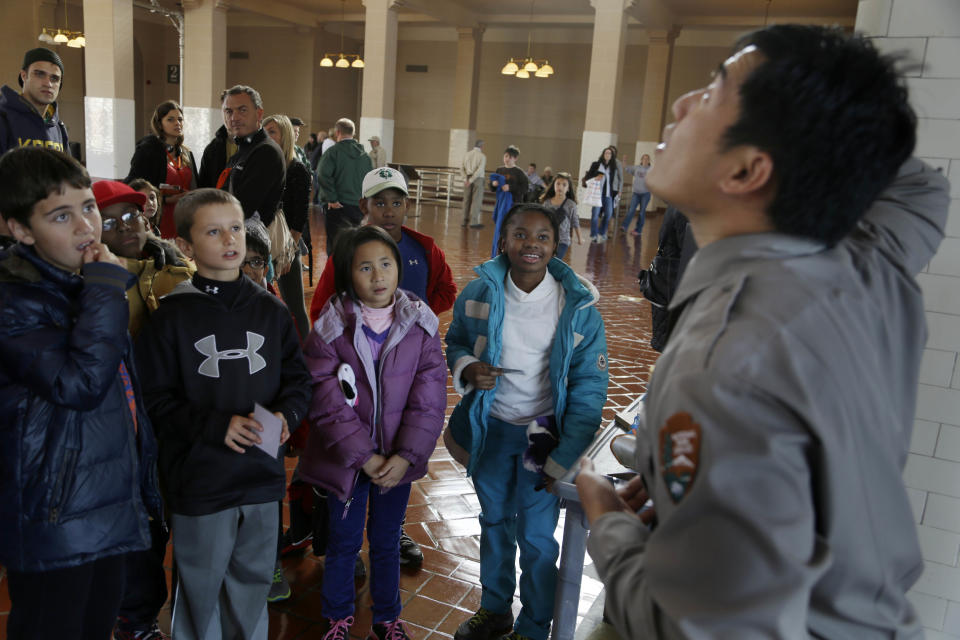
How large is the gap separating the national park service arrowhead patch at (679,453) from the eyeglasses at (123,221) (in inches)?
77.0

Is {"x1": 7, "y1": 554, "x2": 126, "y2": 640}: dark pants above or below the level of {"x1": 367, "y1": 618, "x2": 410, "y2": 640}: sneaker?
above

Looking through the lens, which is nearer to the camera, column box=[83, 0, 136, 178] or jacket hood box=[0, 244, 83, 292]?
jacket hood box=[0, 244, 83, 292]

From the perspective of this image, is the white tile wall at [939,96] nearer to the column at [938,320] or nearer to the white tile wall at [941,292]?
the column at [938,320]

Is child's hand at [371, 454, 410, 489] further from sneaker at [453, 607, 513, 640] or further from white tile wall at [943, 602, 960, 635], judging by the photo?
white tile wall at [943, 602, 960, 635]

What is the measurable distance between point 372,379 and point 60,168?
103 centimetres

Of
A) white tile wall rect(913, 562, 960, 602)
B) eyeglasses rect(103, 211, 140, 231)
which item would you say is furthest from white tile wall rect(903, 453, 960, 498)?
eyeglasses rect(103, 211, 140, 231)

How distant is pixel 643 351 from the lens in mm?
5785

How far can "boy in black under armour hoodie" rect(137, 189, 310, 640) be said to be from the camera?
74.8 inches

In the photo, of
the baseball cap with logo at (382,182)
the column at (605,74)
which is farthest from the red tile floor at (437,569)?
the column at (605,74)

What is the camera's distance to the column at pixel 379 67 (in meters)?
15.0

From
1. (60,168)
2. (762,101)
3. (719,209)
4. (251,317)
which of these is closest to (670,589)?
(719,209)

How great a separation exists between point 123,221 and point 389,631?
1546mm

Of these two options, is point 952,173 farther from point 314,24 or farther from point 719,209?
point 314,24

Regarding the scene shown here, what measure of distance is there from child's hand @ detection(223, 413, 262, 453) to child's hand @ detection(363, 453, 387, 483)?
373 millimetres
